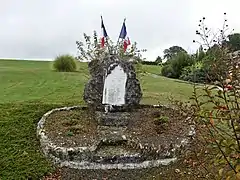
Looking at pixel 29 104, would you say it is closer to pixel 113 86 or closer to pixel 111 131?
pixel 113 86

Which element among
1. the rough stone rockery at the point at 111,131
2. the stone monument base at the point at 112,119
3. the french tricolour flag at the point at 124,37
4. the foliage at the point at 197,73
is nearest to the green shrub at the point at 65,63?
the french tricolour flag at the point at 124,37

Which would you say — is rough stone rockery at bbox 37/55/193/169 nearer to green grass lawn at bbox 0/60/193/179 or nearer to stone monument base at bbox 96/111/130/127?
stone monument base at bbox 96/111/130/127

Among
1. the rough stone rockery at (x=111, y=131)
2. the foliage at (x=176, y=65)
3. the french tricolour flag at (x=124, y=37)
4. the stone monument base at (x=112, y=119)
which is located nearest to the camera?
the rough stone rockery at (x=111, y=131)

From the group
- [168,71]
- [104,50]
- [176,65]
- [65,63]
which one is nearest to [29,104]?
[104,50]

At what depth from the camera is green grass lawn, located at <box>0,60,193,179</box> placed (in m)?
7.34

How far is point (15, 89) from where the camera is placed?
1502 centimetres

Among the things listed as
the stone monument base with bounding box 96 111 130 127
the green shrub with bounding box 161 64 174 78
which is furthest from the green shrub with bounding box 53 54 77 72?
the stone monument base with bounding box 96 111 130 127

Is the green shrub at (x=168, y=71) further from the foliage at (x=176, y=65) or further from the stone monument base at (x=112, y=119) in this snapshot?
the stone monument base at (x=112, y=119)

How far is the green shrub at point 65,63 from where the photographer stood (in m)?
21.7

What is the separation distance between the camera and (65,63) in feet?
71.4

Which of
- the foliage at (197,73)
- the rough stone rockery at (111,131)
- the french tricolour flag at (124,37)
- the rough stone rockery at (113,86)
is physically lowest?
the rough stone rockery at (111,131)

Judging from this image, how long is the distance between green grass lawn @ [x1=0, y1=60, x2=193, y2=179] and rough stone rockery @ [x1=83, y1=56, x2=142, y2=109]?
4.36 ft

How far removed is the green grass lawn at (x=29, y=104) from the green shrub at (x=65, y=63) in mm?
2029

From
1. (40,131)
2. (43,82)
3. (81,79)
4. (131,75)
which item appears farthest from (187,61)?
(40,131)
